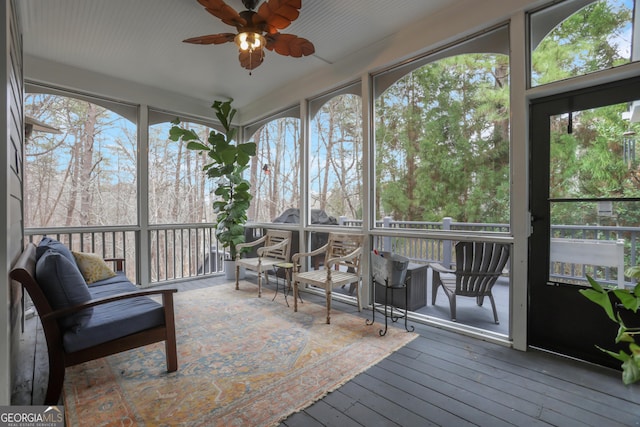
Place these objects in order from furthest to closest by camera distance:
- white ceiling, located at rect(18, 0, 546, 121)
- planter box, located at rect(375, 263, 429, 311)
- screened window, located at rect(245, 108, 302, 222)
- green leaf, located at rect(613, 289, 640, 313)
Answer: screened window, located at rect(245, 108, 302, 222), planter box, located at rect(375, 263, 429, 311), white ceiling, located at rect(18, 0, 546, 121), green leaf, located at rect(613, 289, 640, 313)

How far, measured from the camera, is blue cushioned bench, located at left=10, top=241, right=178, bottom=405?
5.74ft

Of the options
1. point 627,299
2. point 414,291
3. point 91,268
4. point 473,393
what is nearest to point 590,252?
point 627,299

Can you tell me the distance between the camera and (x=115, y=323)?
6.38 ft

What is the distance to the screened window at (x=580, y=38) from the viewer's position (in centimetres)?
208

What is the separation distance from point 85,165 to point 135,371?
481 cm

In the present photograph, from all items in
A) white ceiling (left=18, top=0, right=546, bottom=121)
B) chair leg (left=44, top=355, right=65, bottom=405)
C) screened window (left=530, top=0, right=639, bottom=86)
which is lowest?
chair leg (left=44, top=355, right=65, bottom=405)

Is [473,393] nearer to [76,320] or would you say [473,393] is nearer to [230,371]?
[230,371]

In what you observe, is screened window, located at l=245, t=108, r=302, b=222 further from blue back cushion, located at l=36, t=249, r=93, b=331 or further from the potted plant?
blue back cushion, located at l=36, t=249, r=93, b=331

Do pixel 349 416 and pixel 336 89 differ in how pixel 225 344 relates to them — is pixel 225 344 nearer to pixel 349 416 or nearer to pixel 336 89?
pixel 349 416

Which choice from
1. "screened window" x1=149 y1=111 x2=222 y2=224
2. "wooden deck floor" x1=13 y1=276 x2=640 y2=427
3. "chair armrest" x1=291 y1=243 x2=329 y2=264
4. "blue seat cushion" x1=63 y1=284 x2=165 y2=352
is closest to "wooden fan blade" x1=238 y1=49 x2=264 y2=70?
"chair armrest" x1=291 y1=243 x2=329 y2=264

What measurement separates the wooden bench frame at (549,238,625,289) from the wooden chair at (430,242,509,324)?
1.15 feet

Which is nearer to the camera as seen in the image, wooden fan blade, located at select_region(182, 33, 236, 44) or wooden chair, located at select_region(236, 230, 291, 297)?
Answer: wooden fan blade, located at select_region(182, 33, 236, 44)

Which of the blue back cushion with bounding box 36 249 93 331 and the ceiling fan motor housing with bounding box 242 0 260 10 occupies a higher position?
the ceiling fan motor housing with bounding box 242 0 260 10

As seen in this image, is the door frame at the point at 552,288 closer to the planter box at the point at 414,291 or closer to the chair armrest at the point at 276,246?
Answer: the planter box at the point at 414,291
